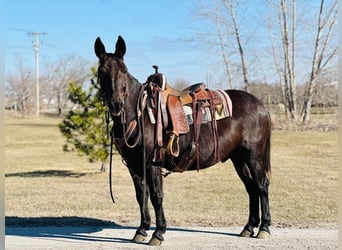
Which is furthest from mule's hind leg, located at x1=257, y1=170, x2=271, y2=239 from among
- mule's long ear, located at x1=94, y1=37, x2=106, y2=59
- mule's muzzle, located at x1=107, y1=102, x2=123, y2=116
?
mule's long ear, located at x1=94, y1=37, x2=106, y2=59

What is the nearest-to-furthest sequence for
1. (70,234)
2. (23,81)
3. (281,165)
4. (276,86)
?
(70,234), (281,165), (276,86), (23,81)

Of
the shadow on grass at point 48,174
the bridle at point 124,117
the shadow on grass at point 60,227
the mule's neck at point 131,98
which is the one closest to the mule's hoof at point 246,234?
the shadow on grass at point 60,227

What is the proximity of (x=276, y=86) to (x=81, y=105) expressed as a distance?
18158mm

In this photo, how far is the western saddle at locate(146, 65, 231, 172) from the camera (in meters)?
4.67

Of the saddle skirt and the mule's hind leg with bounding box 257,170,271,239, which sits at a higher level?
the saddle skirt

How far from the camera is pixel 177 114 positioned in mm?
4723

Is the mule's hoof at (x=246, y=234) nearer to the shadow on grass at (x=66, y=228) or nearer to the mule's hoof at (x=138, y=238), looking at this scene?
the shadow on grass at (x=66, y=228)

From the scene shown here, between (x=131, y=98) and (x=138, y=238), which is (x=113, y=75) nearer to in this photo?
(x=131, y=98)

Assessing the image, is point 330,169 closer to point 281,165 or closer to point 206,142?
point 281,165

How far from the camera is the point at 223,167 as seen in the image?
13.0 metres

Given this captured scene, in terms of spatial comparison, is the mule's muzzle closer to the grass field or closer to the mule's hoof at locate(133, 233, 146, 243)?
the mule's hoof at locate(133, 233, 146, 243)

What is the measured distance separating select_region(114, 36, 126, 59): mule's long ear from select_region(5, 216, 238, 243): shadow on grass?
216 centimetres

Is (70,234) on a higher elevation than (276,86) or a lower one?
lower

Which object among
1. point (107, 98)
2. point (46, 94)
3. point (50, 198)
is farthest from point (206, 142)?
point (46, 94)
